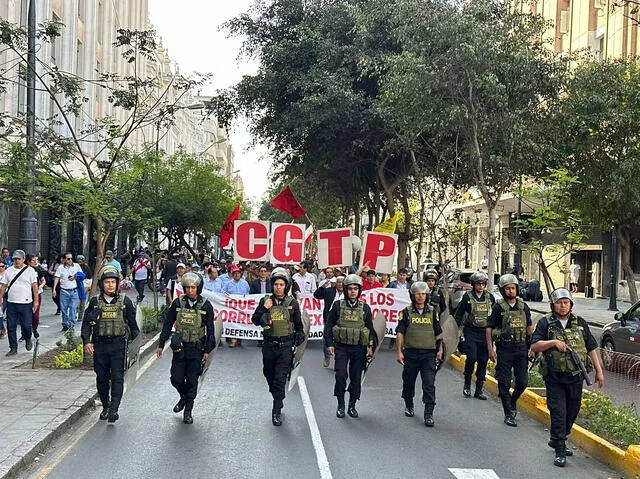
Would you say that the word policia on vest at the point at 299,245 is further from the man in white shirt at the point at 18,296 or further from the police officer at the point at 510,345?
the police officer at the point at 510,345

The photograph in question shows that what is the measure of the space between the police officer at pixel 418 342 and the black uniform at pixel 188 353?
7.58ft

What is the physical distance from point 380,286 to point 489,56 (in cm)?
518

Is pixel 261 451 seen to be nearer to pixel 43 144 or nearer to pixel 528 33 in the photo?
pixel 43 144

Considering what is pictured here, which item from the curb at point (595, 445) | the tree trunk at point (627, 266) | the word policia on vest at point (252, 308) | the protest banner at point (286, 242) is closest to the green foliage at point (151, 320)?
the word policia on vest at point (252, 308)

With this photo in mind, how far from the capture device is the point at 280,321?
31.1 ft

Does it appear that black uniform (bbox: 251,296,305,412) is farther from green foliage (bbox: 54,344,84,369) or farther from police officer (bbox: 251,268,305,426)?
green foliage (bbox: 54,344,84,369)

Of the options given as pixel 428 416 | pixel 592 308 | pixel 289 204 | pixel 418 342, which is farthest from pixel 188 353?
pixel 592 308

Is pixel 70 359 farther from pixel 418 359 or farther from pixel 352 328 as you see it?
pixel 418 359

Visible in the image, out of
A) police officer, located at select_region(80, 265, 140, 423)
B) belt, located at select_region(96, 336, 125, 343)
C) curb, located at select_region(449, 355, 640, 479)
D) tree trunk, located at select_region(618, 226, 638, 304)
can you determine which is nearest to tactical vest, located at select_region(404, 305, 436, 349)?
curb, located at select_region(449, 355, 640, 479)

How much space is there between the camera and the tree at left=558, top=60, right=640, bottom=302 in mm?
20312

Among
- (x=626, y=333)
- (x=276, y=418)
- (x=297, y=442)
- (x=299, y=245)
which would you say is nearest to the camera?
(x=297, y=442)

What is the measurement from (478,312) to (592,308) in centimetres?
2274

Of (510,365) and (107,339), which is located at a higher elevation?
(107,339)

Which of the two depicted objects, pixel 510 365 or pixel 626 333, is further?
pixel 626 333
